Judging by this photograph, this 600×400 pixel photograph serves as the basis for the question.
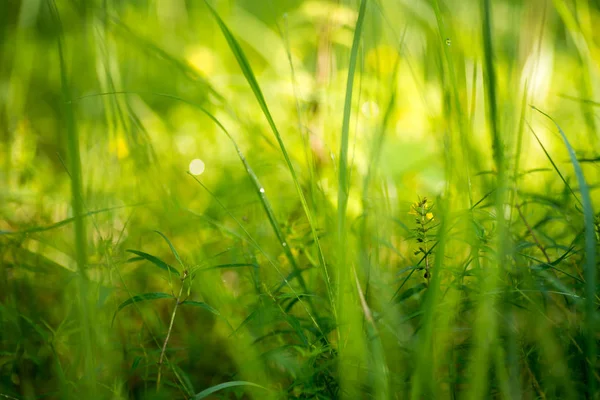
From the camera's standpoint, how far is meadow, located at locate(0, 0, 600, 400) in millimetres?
520

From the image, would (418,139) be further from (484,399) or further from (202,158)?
(484,399)

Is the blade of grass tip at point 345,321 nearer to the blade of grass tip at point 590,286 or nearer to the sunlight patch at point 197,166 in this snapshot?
the blade of grass tip at point 590,286

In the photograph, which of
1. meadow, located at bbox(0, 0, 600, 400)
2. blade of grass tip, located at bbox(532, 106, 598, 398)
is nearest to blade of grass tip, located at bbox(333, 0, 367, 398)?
meadow, located at bbox(0, 0, 600, 400)

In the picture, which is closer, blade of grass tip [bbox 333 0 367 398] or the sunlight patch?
blade of grass tip [bbox 333 0 367 398]

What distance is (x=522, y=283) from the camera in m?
0.62

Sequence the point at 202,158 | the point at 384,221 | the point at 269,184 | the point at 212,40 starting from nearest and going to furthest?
1. the point at 384,221
2. the point at 269,184
3. the point at 202,158
4. the point at 212,40

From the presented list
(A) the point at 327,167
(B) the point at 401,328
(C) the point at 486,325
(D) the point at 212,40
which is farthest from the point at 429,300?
(D) the point at 212,40

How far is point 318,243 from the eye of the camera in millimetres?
540

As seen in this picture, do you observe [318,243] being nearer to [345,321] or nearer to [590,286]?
[345,321]

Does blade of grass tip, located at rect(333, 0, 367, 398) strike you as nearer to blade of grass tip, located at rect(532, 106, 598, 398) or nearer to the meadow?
the meadow

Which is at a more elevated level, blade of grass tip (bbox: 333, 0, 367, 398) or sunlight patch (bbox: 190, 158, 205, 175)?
sunlight patch (bbox: 190, 158, 205, 175)

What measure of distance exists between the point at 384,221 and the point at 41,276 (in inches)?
26.2

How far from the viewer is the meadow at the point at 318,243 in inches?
20.5

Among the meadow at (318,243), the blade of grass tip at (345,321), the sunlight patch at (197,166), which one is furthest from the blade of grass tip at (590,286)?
the sunlight patch at (197,166)
